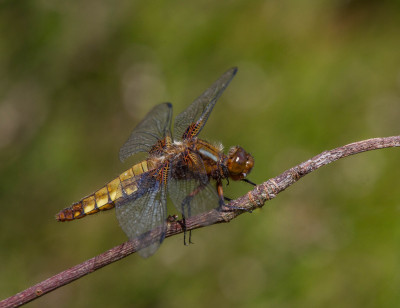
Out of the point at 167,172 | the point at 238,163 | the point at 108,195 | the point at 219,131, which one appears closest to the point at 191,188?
the point at 167,172

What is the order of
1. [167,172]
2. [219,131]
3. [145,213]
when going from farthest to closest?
1. [219,131]
2. [167,172]
3. [145,213]

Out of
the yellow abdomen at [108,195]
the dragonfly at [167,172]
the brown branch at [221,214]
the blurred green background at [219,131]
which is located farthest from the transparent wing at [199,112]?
the blurred green background at [219,131]

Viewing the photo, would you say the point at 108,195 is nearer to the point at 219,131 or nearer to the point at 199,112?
the point at 199,112

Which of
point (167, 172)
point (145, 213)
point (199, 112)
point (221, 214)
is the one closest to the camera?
point (221, 214)

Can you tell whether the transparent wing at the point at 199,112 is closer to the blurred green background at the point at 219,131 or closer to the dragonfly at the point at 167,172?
the dragonfly at the point at 167,172

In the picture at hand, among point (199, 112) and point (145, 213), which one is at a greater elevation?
point (199, 112)

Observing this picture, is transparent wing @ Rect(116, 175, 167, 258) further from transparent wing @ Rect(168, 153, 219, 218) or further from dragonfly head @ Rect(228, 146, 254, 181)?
dragonfly head @ Rect(228, 146, 254, 181)

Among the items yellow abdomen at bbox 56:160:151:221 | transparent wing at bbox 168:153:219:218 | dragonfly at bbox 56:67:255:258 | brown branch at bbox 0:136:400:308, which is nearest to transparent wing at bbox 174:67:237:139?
dragonfly at bbox 56:67:255:258
